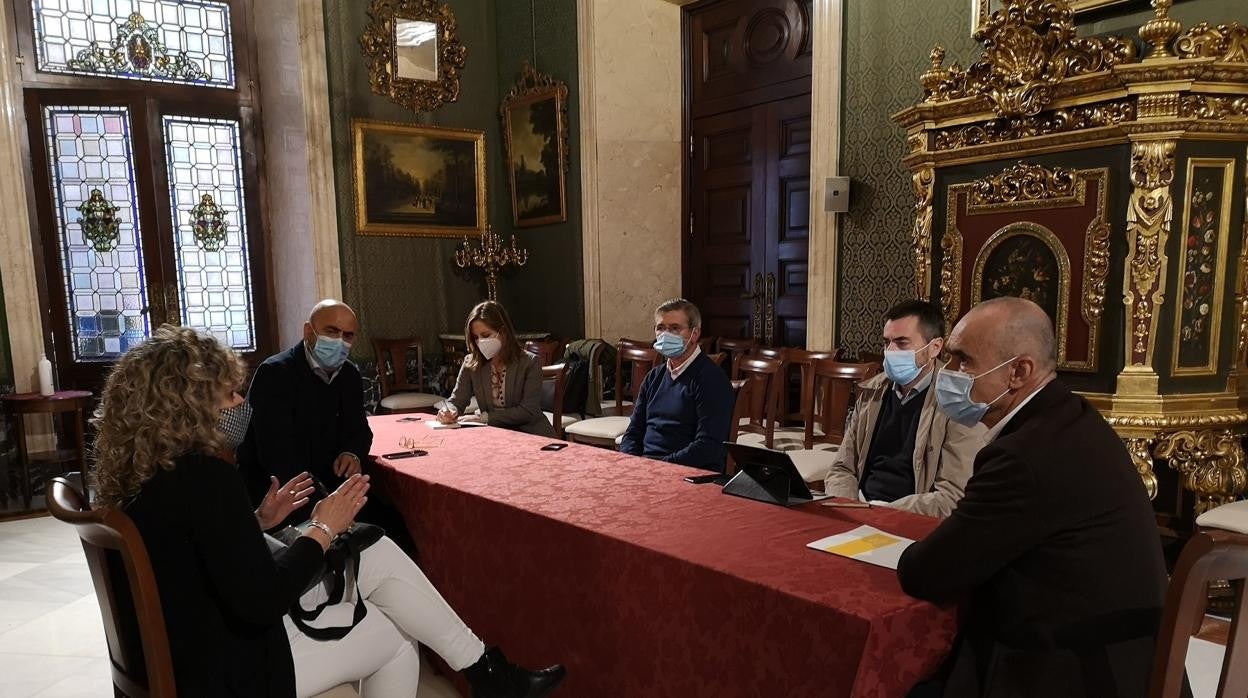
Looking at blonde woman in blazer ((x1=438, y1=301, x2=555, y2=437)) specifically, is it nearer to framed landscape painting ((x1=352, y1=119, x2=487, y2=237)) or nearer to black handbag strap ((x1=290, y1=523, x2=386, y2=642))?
black handbag strap ((x1=290, y1=523, x2=386, y2=642))

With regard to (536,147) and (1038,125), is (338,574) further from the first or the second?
(536,147)

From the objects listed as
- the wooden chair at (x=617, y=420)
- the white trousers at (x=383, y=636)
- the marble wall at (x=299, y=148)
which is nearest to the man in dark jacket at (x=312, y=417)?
the white trousers at (x=383, y=636)

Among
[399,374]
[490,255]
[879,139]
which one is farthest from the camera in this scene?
[490,255]

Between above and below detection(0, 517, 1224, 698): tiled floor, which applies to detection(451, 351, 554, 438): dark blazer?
above

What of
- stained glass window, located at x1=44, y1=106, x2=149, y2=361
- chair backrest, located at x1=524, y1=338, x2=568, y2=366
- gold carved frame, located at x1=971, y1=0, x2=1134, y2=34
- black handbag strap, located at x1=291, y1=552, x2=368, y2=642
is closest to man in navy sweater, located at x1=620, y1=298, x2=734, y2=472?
black handbag strap, located at x1=291, y1=552, x2=368, y2=642

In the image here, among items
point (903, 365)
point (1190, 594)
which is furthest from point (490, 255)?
point (1190, 594)

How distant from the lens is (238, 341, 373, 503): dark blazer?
3.24 metres

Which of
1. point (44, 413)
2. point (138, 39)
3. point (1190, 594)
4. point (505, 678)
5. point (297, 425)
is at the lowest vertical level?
point (505, 678)

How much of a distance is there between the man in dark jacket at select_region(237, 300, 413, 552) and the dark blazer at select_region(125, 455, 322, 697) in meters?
1.42

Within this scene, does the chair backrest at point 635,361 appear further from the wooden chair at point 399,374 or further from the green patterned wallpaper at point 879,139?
the wooden chair at point 399,374

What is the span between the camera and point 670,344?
11.5 ft

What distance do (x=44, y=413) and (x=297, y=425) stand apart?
12.4 feet

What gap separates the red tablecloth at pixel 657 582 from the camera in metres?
1.60

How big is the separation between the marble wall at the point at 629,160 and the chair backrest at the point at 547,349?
30cm
